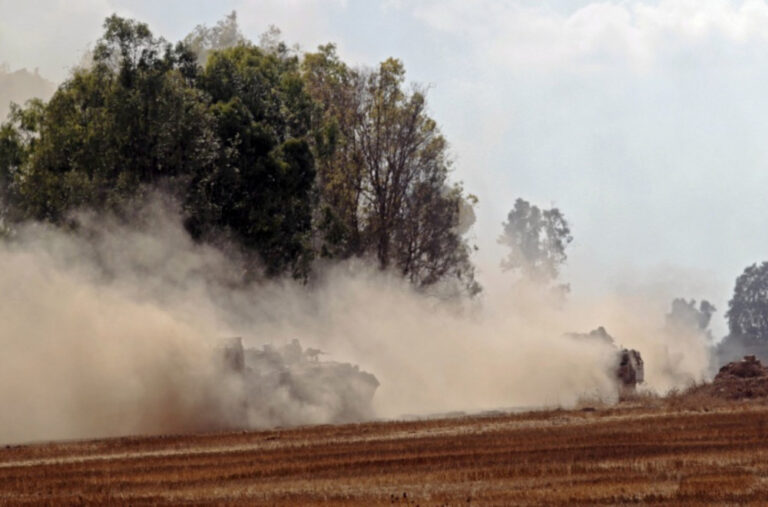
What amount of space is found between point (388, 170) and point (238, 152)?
21329 millimetres

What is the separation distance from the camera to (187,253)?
4747 centimetres

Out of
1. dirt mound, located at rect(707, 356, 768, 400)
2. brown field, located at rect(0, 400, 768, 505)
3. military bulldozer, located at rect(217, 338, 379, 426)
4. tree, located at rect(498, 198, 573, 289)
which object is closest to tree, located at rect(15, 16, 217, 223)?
military bulldozer, located at rect(217, 338, 379, 426)

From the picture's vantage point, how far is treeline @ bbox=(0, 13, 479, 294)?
46.7 metres

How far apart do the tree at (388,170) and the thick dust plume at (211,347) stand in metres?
3.16

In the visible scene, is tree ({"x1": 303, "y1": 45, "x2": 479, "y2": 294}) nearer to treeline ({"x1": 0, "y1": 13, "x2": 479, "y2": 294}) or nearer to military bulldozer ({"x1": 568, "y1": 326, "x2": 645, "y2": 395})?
treeline ({"x1": 0, "y1": 13, "x2": 479, "y2": 294})

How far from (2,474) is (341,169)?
46423 mm

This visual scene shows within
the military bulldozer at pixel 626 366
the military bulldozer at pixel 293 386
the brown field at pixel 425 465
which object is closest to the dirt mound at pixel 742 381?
the military bulldozer at pixel 626 366

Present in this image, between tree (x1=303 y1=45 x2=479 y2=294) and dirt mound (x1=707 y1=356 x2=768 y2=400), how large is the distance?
2489 centimetres

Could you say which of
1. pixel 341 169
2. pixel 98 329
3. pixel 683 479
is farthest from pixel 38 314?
pixel 341 169

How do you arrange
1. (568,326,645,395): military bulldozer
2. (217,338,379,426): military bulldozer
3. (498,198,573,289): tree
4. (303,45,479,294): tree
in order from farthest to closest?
1. (498,198,573,289): tree
2. (303,45,479,294): tree
3. (568,326,645,395): military bulldozer
4. (217,338,379,426): military bulldozer

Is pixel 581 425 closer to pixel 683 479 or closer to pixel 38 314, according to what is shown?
pixel 683 479

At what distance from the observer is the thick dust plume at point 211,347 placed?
122 ft

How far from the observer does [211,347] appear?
39.2 m

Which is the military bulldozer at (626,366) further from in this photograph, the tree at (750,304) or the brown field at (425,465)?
the tree at (750,304)
